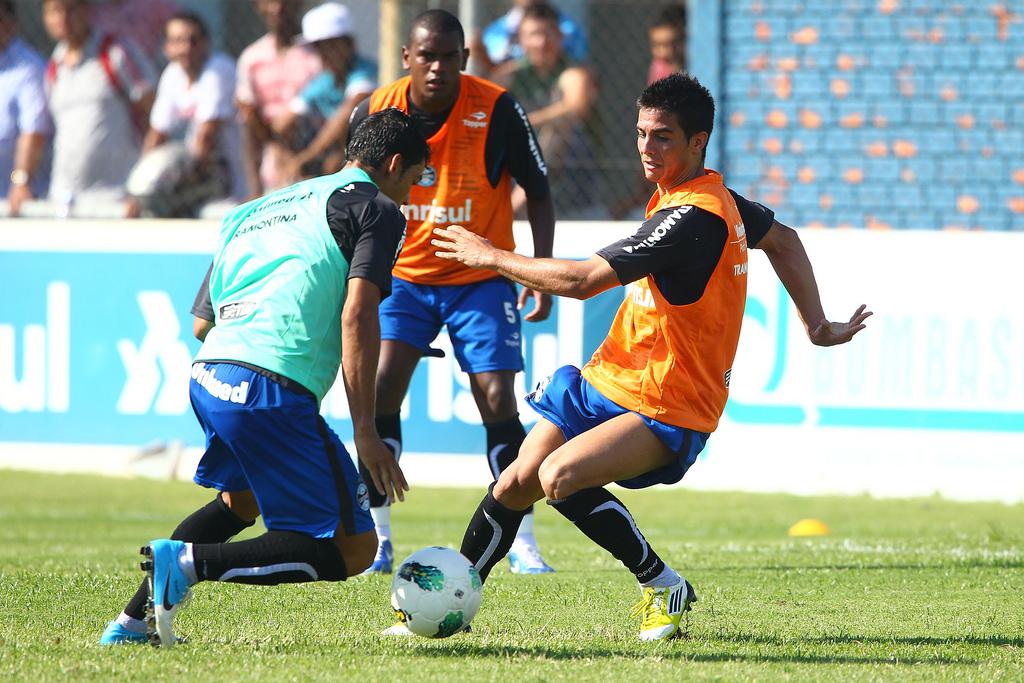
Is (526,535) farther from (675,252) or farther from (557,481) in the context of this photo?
(675,252)

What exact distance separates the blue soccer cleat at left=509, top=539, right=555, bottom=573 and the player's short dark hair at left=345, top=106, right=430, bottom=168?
2.60 meters

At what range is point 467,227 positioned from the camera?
7.30 metres

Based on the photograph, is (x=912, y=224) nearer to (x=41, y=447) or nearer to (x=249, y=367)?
(x=41, y=447)

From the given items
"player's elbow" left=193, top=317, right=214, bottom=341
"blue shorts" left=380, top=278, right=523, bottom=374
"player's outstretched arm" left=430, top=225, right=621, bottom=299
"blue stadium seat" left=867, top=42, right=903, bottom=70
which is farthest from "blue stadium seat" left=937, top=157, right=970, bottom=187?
"player's elbow" left=193, top=317, right=214, bottom=341

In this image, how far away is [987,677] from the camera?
4730mm

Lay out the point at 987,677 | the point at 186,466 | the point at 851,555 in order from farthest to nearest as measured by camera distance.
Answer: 1. the point at 186,466
2. the point at 851,555
3. the point at 987,677

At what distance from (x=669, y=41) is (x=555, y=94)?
1.35 metres

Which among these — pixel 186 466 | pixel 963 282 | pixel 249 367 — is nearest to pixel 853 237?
pixel 963 282

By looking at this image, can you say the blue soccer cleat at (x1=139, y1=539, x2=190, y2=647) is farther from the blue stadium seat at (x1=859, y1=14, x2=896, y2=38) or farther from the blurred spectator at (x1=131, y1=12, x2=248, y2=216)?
the blue stadium seat at (x1=859, y1=14, x2=896, y2=38)

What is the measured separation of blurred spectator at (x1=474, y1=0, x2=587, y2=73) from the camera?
12.0 m

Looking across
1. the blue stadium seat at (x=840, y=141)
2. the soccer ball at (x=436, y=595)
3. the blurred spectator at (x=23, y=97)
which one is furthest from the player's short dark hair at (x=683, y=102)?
the blurred spectator at (x=23, y=97)

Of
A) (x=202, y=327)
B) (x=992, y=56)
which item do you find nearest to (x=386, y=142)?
(x=202, y=327)

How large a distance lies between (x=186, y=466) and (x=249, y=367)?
7152 mm

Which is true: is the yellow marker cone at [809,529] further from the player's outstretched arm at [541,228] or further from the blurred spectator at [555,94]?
the blurred spectator at [555,94]
